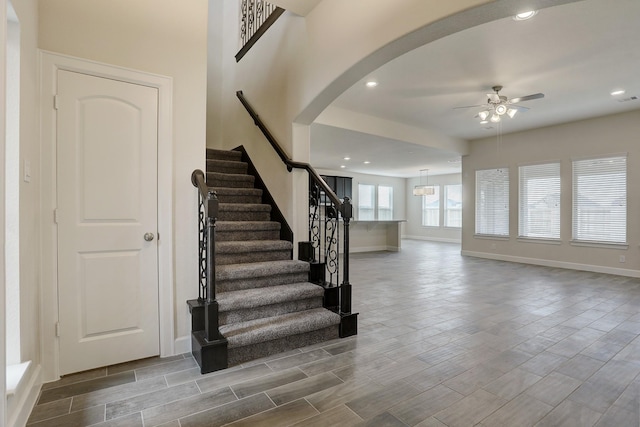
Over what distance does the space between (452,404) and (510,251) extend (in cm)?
675

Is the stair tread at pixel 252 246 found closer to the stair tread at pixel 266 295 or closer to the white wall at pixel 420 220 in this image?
the stair tread at pixel 266 295

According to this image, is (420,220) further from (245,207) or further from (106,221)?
Result: (106,221)

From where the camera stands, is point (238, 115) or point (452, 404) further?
point (238, 115)

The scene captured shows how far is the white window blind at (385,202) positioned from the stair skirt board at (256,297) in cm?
996

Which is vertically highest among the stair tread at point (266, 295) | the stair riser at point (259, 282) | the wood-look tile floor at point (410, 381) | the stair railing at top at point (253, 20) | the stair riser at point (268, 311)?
the stair railing at top at point (253, 20)

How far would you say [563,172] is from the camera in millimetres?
6684

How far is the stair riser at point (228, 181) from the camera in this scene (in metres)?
4.11

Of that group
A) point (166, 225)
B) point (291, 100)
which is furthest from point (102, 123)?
→ point (291, 100)

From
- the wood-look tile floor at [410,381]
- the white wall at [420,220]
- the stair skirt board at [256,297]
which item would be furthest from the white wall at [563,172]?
the stair skirt board at [256,297]

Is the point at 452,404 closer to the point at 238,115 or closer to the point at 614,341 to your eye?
the point at 614,341

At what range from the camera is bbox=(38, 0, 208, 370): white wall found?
2412 millimetres

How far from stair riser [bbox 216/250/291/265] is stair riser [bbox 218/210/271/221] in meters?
0.65

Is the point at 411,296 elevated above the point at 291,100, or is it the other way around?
the point at 291,100

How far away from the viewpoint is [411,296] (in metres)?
4.46
